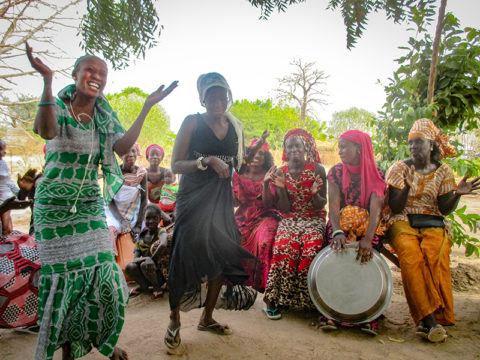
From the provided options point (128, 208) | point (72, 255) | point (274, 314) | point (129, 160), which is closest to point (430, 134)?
point (274, 314)

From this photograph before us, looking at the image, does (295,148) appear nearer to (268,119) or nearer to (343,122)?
(268,119)

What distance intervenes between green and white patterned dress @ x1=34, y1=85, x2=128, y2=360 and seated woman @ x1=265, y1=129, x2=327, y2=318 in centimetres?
165

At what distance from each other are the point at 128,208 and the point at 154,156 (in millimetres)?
1133

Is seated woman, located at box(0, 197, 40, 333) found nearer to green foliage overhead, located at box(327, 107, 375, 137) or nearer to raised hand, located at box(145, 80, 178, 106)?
raised hand, located at box(145, 80, 178, 106)

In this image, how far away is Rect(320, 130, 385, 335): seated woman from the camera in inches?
125

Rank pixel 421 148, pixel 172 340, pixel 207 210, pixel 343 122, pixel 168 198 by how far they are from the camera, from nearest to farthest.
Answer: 1. pixel 172 340
2. pixel 207 210
3. pixel 421 148
4. pixel 168 198
5. pixel 343 122

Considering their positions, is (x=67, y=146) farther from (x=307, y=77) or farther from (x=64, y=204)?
(x=307, y=77)

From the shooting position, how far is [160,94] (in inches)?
84.4

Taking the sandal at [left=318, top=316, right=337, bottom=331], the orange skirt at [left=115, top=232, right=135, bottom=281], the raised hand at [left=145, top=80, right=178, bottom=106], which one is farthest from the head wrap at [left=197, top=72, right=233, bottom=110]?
the orange skirt at [left=115, top=232, right=135, bottom=281]

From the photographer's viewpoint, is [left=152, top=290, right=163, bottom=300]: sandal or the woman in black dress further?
[left=152, top=290, right=163, bottom=300]: sandal

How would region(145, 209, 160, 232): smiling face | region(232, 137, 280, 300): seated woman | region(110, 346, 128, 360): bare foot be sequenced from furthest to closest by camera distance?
1. region(145, 209, 160, 232): smiling face
2. region(232, 137, 280, 300): seated woman
3. region(110, 346, 128, 360): bare foot

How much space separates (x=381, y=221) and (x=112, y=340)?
8.81 feet

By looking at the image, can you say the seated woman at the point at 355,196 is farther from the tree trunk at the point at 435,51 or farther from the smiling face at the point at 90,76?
the smiling face at the point at 90,76

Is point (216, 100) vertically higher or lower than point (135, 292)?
higher
